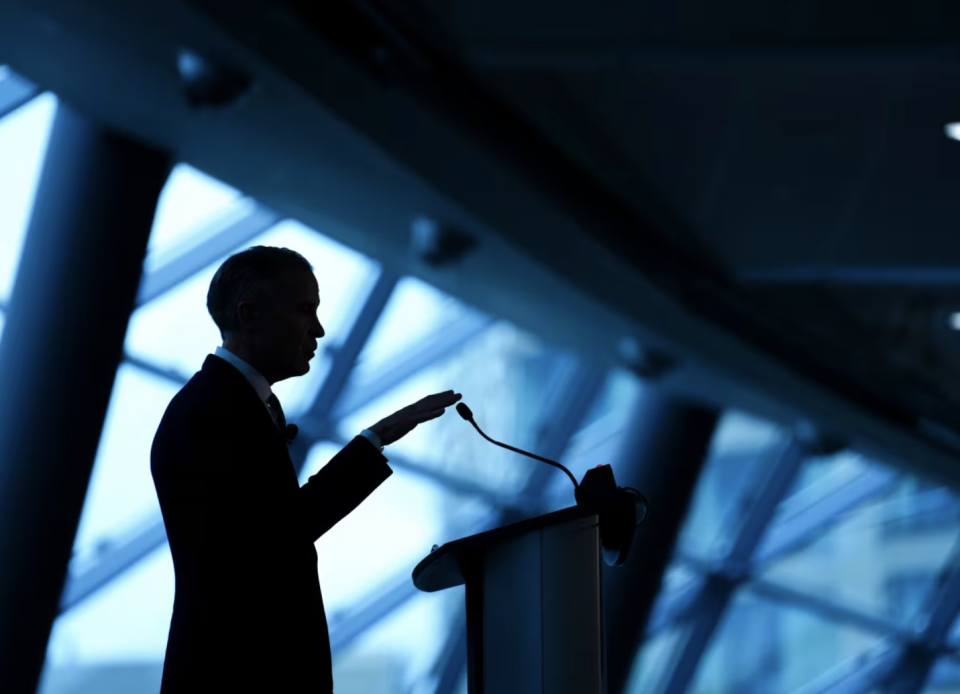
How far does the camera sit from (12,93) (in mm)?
7387

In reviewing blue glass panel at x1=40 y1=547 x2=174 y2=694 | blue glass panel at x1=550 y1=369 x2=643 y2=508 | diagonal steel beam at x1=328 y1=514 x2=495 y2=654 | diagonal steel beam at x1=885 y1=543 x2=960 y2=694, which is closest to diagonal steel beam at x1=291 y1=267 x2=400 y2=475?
blue glass panel at x1=40 y1=547 x2=174 y2=694

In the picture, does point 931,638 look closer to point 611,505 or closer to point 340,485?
point 611,505

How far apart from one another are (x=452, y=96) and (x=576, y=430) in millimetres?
6462

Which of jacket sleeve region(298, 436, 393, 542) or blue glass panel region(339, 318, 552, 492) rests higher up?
blue glass panel region(339, 318, 552, 492)

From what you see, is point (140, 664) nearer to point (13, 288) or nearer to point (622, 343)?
point (13, 288)

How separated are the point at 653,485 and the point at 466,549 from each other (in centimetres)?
962

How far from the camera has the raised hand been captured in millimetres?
2904

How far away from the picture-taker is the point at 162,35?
5.79 m

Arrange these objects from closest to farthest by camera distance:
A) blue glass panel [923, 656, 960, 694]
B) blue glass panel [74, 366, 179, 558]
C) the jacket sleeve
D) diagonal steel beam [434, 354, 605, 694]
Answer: the jacket sleeve, blue glass panel [74, 366, 179, 558], diagonal steel beam [434, 354, 605, 694], blue glass panel [923, 656, 960, 694]

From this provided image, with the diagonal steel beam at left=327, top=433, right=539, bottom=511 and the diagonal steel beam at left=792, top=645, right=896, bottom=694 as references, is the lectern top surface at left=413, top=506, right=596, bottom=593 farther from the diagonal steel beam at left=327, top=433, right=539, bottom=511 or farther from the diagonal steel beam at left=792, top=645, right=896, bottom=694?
the diagonal steel beam at left=792, top=645, right=896, bottom=694

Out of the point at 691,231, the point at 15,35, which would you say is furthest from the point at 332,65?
the point at 691,231

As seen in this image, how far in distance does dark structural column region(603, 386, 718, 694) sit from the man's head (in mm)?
9841

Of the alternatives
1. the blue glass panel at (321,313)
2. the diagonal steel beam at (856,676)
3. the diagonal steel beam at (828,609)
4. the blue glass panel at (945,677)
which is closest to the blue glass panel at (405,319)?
the blue glass panel at (321,313)

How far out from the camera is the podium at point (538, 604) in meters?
3.01
